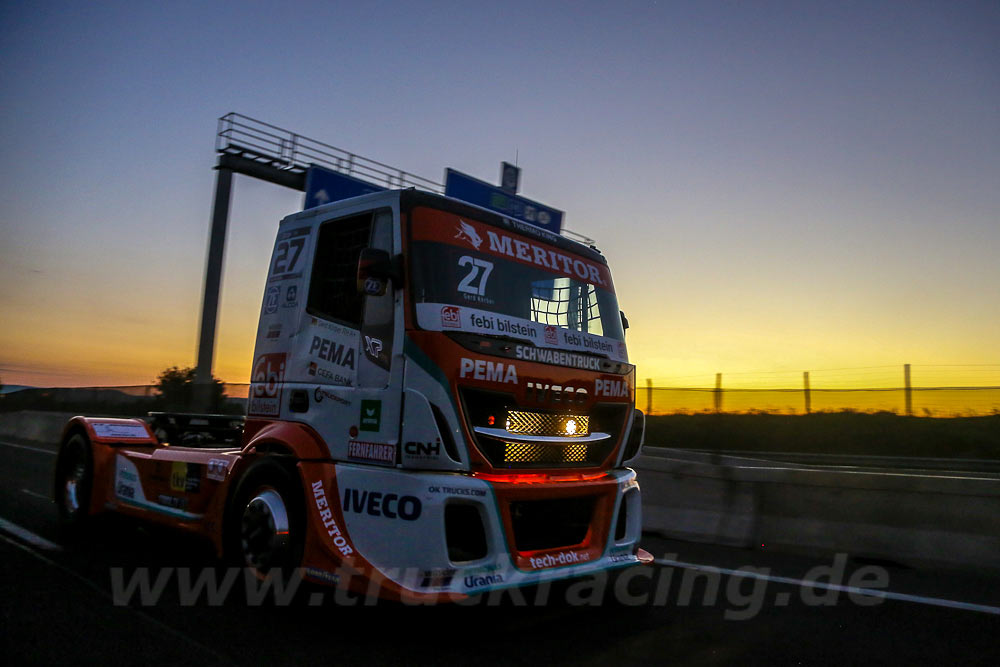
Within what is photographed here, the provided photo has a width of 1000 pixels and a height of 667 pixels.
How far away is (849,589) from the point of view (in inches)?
217

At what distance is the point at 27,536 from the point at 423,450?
15.7 feet

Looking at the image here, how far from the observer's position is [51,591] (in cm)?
488

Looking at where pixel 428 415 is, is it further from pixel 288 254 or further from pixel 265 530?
pixel 288 254

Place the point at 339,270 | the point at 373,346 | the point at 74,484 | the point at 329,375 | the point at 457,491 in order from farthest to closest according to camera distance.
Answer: the point at 74,484, the point at 339,270, the point at 329,375, the point at 373,346, the point at 457,491

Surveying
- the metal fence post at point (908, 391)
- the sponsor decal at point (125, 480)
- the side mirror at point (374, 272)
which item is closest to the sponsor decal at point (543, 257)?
the side mirror at point (374, 272)

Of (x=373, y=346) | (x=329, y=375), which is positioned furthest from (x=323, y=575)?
(x=373, y=346)

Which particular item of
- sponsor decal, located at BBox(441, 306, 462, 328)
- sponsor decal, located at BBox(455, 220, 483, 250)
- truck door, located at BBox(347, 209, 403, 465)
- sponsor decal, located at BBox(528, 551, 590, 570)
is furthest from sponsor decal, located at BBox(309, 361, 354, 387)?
sponsor decal, located at BBox(528, 551, 590, 570)

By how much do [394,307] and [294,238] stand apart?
1.38 m

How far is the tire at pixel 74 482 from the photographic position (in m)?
7.07

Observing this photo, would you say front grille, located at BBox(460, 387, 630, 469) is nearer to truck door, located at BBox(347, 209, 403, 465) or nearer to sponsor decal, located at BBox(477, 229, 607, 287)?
truck door, located at BBox(347, 209, 403, 465)

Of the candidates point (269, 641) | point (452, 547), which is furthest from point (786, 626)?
point (269, 641)

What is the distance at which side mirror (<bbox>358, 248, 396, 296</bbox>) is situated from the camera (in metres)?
4.25

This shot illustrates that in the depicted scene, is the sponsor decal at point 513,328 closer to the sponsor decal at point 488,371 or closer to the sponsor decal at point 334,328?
the sponsor decal at point 488,371

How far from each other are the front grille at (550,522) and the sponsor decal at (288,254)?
2161 mm
